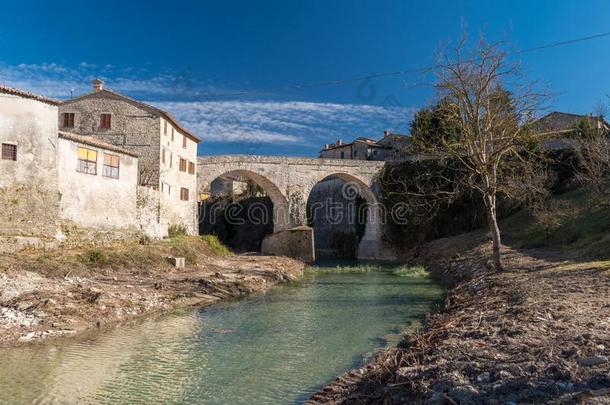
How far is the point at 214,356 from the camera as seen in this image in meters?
11.7

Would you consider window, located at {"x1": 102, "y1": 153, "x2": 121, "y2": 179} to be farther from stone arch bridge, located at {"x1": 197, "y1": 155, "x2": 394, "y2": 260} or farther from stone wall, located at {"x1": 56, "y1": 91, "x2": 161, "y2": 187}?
stone arch bridge, located at {"x1": 197, "y1": 155, "x2": 394, "y2": 260}

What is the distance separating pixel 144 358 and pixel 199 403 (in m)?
3.32

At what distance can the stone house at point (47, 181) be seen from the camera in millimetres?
20672

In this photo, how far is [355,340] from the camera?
13.5m

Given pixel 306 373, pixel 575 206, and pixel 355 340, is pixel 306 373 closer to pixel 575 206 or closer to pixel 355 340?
pixel 355 340

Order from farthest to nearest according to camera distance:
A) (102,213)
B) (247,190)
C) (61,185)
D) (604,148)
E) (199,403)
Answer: (247,190) < (604,148) < (102,213) < (61,185) < (199,403)

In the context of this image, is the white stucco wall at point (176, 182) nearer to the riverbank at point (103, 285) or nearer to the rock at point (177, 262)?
the riverbank at point (103, 285)

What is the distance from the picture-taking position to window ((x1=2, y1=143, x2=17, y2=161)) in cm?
2070

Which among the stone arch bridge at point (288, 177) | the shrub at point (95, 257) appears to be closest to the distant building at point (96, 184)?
the shrub at point (95, 257)

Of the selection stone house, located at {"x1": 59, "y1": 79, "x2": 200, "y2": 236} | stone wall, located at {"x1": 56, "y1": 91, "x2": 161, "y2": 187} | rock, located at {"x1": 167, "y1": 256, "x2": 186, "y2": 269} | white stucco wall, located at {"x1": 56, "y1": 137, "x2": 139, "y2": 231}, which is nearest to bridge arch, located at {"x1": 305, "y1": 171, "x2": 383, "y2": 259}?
stone house, located at {"x1": 59, "y1": 79, "x2": 200, "y2": 236}

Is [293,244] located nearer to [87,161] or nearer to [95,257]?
[87,161]

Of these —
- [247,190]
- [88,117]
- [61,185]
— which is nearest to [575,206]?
[61,185]

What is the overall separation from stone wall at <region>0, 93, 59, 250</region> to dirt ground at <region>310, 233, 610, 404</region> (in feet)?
54.5

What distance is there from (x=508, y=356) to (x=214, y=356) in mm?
6677
